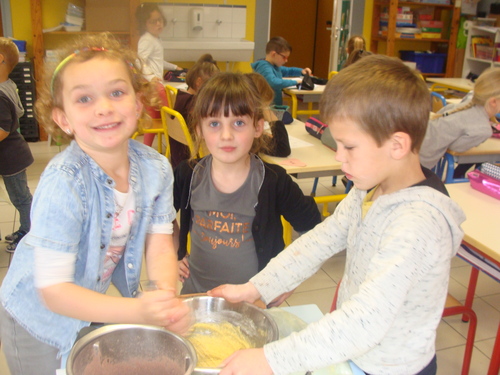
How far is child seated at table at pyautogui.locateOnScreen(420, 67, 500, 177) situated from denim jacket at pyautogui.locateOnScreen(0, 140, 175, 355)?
6.31 ft

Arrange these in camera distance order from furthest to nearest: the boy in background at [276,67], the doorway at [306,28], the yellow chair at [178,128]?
the doorway at [306,28] < the boy in background at [276,67] < the yellow chair at [178,128]

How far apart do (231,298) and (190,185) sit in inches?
23.1

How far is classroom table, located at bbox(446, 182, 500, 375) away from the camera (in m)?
1.40

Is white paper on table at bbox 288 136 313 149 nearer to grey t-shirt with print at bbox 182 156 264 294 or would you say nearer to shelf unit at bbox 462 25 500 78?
grey t-shirt with print at bbox 182 156 264 294

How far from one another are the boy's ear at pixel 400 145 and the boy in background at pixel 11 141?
2.22 m

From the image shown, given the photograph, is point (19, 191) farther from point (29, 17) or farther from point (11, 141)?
point (29, 17)

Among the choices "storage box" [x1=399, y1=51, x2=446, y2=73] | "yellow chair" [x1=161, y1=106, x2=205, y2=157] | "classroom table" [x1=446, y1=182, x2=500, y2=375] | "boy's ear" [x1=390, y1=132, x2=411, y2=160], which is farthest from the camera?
"storage box" [x1=399, y1=51, x2=446, y2=73]

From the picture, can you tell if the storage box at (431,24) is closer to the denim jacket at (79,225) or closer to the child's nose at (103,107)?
the denim jacket at (79,225)

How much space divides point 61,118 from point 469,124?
7.63 ft

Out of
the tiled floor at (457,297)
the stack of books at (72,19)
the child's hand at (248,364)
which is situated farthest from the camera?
the stack of books at (72,19)

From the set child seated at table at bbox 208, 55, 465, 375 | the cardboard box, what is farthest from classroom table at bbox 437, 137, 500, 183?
the cardboard box

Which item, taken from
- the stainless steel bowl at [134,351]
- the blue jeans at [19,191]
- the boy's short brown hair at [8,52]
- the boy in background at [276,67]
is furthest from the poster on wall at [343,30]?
the stainless steel bowl at [134,351]

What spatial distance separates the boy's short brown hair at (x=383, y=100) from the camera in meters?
0.84

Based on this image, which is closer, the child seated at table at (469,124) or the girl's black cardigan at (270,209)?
the girl's black cardigan at (270,209)
